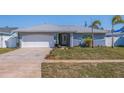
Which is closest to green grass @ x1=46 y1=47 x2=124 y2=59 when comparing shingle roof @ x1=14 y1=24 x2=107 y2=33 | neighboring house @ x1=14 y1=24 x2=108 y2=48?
neighboring house @ x1=14 y1=24 x2=108 y2=48

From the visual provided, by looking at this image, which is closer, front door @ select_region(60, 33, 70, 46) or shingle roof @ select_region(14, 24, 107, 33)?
shingle roof @ select_region(14, 24, 107, 33)

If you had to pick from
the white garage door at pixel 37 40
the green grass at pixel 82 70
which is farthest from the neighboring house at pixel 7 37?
the green grass at pixel 82 70

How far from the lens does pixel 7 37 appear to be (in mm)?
28828

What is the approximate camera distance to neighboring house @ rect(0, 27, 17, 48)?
91.4 ft

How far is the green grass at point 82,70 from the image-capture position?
12078 millimetres

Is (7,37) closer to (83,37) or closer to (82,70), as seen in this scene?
(83,37)

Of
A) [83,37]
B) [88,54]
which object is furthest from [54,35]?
[88,54]

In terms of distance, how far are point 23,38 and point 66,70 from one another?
16.2 m

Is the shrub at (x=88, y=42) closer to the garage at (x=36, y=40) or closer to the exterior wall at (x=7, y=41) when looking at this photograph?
the garage at (x=36, y=40)

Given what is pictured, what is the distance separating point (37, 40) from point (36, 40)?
10 cm

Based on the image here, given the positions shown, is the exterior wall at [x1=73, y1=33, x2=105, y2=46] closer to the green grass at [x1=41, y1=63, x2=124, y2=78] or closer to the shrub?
the shrub
